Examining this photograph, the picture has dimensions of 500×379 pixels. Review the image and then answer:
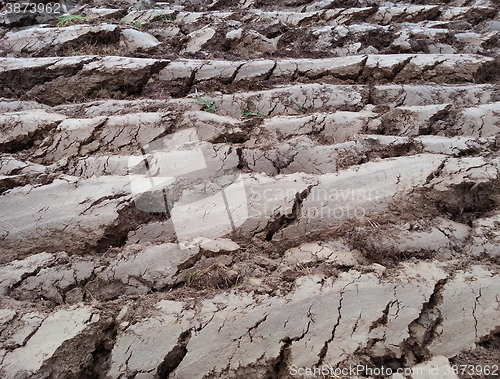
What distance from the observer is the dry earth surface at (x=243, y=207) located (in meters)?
1.96

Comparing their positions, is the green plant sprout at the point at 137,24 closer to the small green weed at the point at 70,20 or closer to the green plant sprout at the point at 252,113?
the small green weed at the point at 70,20

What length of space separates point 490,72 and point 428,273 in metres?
3.35

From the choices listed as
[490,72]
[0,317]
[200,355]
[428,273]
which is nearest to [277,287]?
[200,355]

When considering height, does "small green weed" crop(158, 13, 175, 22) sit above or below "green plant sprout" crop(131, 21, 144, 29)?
above

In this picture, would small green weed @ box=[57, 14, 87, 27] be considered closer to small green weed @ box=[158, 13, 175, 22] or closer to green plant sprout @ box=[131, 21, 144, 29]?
green plant sprout @ box=[131, 21, 144, 29]

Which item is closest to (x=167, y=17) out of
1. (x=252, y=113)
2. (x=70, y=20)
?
(x=70, y=20)

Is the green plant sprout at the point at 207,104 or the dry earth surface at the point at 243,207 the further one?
the green plant sprout at the point at 207,104

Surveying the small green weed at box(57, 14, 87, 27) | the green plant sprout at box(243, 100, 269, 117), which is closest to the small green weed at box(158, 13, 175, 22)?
the small green weed at box(57, 14, 87, 27)

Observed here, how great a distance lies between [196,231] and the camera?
264cm

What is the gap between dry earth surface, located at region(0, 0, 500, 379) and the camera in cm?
196

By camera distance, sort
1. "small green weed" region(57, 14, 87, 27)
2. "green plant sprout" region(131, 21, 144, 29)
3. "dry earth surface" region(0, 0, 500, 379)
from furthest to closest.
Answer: "green plant sprout" region(131, 21, 144, 29), "small green weed" region(57, 14, 87, 27), "dry earth surface" region(0, 0, 500, 379)

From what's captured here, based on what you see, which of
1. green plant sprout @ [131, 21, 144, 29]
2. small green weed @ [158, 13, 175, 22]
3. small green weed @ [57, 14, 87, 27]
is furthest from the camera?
small green weed @ [158, 13, 175, 22]

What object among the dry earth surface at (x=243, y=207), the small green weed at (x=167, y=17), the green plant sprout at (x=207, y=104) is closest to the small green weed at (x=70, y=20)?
the dry earth surface at (x=243, y=207)

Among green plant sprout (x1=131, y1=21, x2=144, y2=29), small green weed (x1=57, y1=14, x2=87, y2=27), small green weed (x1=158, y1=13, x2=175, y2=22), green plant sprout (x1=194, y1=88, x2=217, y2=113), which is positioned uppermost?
small green weed (x1=57, y1=14, x2=87, y2=27)
